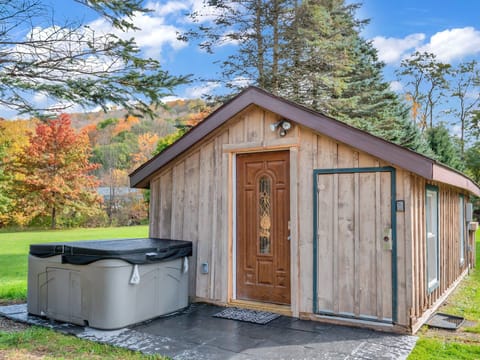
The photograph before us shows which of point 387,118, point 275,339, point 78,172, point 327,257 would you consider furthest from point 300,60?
point 78,172

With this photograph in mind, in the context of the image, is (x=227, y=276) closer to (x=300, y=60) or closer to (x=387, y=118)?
(x=300, y=60)

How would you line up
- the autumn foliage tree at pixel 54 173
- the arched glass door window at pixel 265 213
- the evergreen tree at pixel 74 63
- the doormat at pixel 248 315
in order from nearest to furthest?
the evergreen tree at pixel 74 63 < the doormat at pixel 248 315 < the arched glass door window at pixel 265 213 < the autumn foliage tree at pixel 54 173

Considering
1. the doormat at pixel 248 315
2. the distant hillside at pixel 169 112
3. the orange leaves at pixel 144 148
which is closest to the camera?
the doormat at pixel 248 315

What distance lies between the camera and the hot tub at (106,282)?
15.2ft

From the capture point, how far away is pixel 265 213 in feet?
18.3

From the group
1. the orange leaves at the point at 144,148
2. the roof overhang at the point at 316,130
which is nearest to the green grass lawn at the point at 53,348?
the roof overhang at the point at 316,130

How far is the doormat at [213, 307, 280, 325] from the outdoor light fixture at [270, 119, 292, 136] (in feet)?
7.61

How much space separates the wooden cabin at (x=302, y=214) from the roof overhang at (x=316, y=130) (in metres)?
0.01

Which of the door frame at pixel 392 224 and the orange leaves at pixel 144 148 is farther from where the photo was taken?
the orange leaves at pixel 144 148

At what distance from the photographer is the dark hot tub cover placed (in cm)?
467

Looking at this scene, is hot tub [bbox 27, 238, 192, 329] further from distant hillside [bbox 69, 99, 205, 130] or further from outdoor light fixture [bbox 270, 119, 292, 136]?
outdoor light fixture [bbox 270, 119, 292, 136]

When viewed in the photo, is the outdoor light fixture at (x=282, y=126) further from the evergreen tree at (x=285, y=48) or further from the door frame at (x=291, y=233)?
the evergreen tree at (x=285, y=48)

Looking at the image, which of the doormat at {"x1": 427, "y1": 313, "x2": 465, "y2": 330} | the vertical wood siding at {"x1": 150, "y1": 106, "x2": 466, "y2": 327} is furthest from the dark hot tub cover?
the doormat at {"x1": 427, "y1": 313, "x2": 465, "y2": 330}

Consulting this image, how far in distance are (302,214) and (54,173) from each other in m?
23.6
